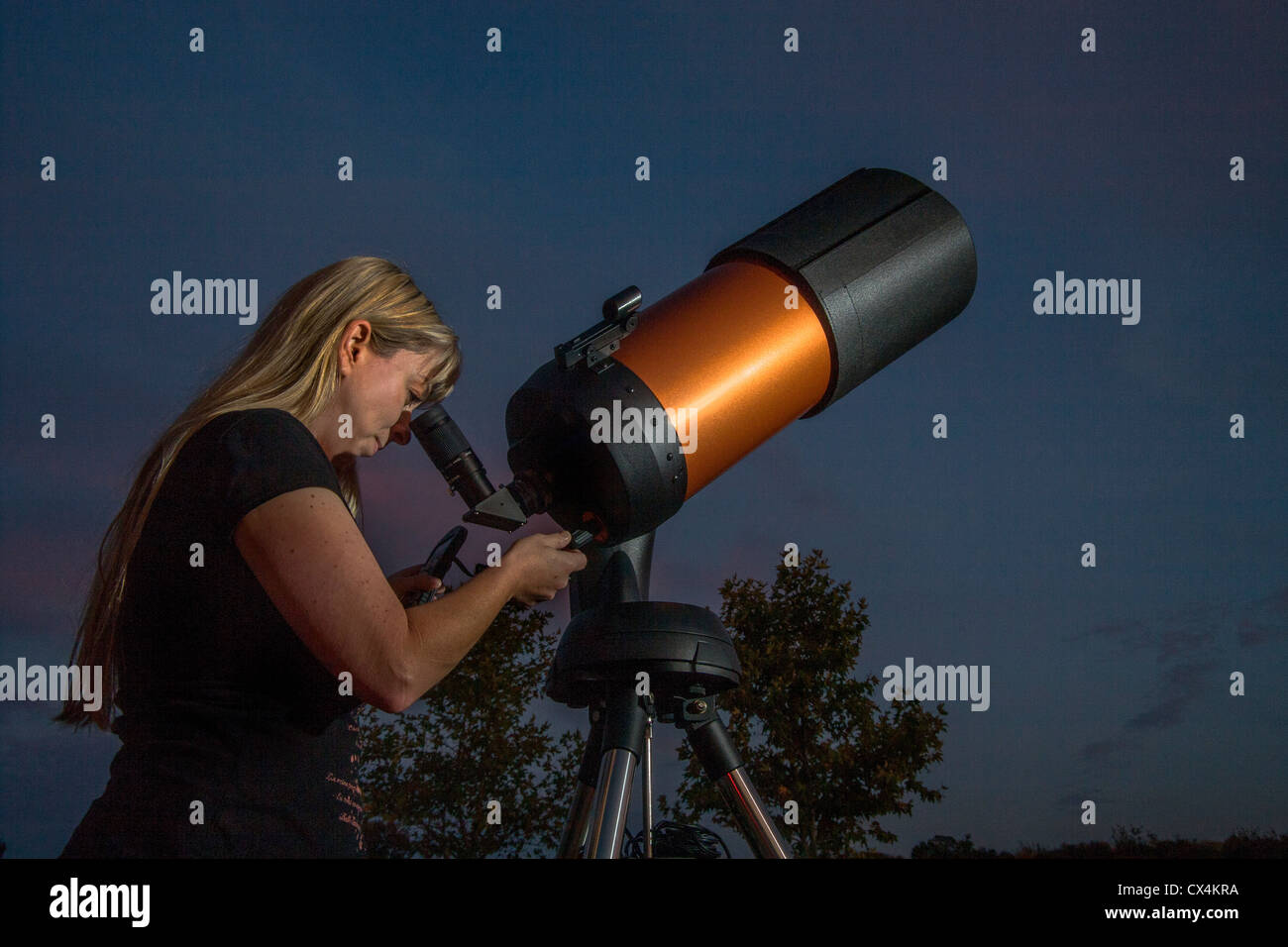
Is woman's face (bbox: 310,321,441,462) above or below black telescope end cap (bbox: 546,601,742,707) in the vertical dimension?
above

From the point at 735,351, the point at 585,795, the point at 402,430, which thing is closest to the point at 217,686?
the point at 402,430

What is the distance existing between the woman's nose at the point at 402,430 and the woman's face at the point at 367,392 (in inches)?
1.6

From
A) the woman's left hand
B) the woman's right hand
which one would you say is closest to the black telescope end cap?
the woman's right hand

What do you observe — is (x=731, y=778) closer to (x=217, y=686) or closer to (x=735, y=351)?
(x=735, y=351)

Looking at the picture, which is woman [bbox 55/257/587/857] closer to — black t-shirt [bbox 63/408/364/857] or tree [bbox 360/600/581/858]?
black t-shirt [bbox 63/408/364/857]

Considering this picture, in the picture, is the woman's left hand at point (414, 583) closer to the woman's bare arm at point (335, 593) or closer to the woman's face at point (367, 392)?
the woman's face at point (367, 392)

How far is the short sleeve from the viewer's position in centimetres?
142

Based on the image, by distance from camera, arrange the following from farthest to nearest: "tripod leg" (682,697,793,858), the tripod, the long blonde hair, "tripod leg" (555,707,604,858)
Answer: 1. "tripod leg" (555,707,604,858)
2. "tripod leg" (682,697,793,858)
3. the tripod
4. the long blonde hair

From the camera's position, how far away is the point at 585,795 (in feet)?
6.84

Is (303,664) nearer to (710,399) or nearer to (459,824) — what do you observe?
(710,399)

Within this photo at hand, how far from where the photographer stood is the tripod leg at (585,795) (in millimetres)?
2035

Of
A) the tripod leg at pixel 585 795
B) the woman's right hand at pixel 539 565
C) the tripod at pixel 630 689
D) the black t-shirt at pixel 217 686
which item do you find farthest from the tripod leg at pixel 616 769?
the black t-shirt at pixel 217 686
